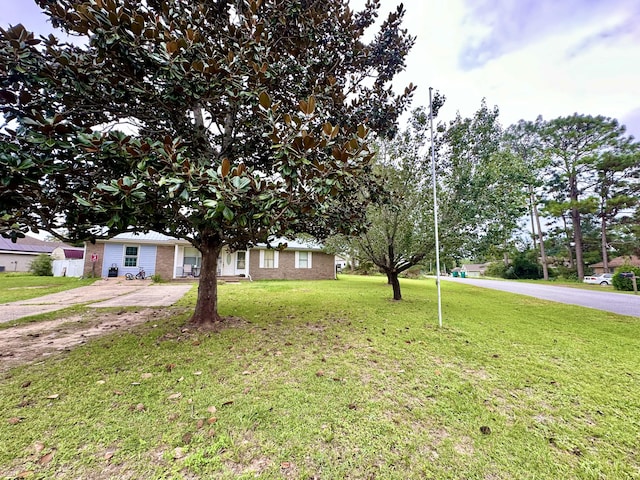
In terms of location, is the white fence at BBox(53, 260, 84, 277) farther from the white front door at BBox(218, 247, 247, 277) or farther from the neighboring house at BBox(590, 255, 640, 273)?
the neighboring house at BBox(590, 255, 640, 273)

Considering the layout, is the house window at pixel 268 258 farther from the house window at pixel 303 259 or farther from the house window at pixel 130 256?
the house window at pixel 130 256

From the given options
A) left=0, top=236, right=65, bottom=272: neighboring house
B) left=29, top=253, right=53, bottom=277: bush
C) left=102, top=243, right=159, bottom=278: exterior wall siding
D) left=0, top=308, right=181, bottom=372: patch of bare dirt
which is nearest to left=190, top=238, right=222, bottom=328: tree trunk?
left=0, top=308, right=181, bottom=372: patch of bare dirt

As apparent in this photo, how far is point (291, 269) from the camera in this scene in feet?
67.0

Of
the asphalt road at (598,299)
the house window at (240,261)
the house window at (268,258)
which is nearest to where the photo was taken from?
the asphalt road at (598,299)

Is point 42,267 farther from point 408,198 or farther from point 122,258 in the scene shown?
point 408,198

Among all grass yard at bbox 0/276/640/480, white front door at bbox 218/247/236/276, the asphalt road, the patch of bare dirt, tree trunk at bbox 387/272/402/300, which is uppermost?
white front door at bbox 218/247/236/276

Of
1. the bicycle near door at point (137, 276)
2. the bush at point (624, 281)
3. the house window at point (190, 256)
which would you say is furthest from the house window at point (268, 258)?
the bush at point (624, 281)

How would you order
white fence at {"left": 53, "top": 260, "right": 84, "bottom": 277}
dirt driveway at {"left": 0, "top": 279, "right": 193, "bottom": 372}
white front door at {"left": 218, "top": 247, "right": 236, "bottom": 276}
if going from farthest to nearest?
white front door at {"left": 218, "top": 247, "right": 236, "bottom": 276} < white fence at {"left": 53, "top": 260, "right": 84, "bottom": 277} < dirt driveway at {"left": 0, "top": 279, "right": 193, "bottom": 372}

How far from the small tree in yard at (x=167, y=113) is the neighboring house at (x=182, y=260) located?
33.1 feet

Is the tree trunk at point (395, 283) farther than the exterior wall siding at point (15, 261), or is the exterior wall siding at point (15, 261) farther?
the exterior wall siding at point (15, 261)

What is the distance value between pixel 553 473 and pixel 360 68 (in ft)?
20.9

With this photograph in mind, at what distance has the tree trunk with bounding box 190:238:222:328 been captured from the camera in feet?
17.9

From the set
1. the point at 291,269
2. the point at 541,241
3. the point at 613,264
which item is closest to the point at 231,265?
the point at 291,269

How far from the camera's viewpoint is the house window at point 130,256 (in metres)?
16.8
